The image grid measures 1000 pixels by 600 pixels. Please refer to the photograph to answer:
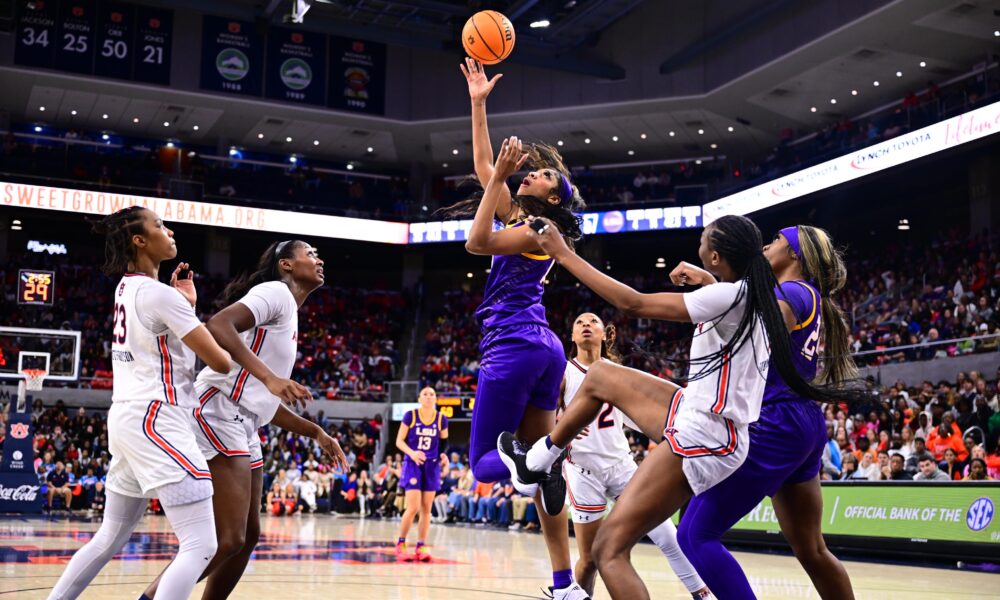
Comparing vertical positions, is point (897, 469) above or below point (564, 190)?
below

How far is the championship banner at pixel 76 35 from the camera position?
27.3 meters

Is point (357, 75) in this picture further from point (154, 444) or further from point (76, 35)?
point (154, 444)

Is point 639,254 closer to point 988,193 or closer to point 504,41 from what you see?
point 988,193

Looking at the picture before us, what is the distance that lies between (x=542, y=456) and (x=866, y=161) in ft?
71.0

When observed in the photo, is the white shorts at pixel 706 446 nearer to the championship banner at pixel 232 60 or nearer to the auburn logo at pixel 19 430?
the auburn logo at pixel 19 430

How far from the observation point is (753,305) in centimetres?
434


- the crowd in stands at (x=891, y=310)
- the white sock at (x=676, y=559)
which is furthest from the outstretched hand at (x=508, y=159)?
the crowd in stands at (x=891, y=310)

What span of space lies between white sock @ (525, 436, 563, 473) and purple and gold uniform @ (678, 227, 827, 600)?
69 cm

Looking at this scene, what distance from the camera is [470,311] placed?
116ft

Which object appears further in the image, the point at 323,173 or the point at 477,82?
the point at 323,173

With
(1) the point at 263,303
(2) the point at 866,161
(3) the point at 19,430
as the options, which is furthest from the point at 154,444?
(2) the point at 866,161

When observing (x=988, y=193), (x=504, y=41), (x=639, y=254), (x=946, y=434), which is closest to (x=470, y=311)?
(x=639, y=254)

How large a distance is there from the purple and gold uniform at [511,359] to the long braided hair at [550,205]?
0.16 m

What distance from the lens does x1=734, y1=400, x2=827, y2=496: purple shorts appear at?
15.1ft
